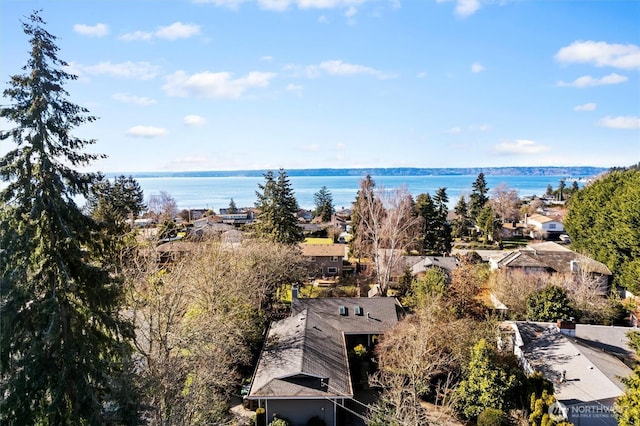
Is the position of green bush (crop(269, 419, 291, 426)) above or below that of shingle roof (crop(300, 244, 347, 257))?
below

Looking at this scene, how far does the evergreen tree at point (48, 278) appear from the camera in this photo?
31.7 ft

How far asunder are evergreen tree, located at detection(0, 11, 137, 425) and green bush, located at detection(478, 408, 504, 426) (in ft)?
46.2

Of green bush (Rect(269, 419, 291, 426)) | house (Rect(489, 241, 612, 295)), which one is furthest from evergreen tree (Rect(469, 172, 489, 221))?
green bush (Rect(269, 419, 291, 426))

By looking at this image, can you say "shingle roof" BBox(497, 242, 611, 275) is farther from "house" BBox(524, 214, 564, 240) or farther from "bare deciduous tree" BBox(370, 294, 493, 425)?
"house" BBox(524, 214, 564, 240)

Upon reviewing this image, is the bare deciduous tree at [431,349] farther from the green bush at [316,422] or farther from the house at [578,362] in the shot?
the green bush at [316,422]

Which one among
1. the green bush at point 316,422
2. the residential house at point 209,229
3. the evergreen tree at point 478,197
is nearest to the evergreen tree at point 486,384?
the green bush at point 316,422

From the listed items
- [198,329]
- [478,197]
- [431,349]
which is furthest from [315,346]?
[478,197]

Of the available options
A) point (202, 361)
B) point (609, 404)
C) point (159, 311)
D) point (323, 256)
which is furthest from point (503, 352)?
point (323, 256)

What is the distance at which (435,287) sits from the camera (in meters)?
25.5

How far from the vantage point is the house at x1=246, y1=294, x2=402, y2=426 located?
18.3 meters

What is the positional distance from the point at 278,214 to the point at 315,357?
2257 centimetres

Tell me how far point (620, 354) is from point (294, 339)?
57.0 ft

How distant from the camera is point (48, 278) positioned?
402 inches

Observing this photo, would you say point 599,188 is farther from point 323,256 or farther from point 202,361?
point 202,361
